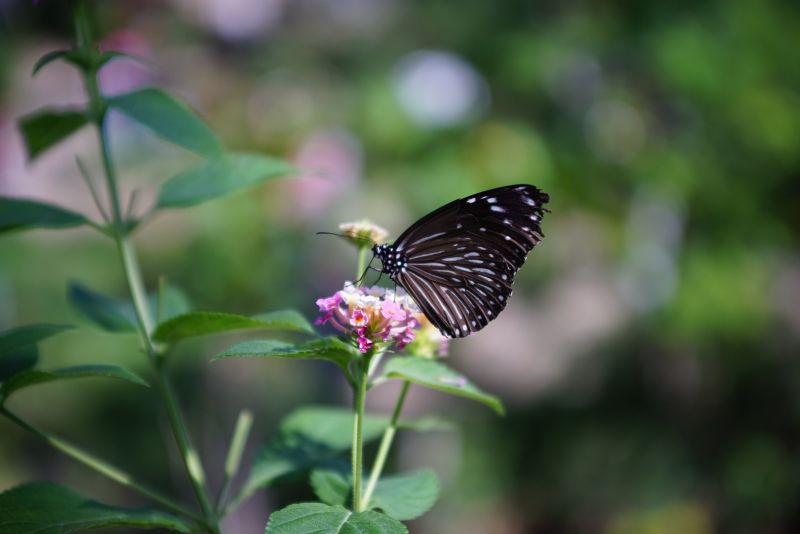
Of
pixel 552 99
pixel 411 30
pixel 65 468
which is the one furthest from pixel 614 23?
pixel 65 468

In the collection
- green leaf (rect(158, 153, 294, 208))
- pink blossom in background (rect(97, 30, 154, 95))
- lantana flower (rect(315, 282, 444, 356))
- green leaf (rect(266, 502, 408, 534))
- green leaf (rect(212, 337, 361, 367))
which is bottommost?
green leaf (rect(266, 502, 408, 534))

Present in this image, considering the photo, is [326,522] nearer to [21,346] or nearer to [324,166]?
[21,346]

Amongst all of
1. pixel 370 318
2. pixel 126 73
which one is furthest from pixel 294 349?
pixel 126 73

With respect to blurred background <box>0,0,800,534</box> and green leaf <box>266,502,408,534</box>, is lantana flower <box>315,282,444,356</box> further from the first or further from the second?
blurred background <box>0,0,800,534</box>

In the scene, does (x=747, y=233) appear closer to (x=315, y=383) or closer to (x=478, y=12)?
(x=478, y=12)

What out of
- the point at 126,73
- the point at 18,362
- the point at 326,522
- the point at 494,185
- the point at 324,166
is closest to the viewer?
the point at 326,522

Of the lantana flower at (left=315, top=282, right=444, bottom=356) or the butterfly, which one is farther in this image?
the butterfly

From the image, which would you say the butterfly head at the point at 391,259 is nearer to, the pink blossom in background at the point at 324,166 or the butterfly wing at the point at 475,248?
the butterfly wing at the point at 475,248

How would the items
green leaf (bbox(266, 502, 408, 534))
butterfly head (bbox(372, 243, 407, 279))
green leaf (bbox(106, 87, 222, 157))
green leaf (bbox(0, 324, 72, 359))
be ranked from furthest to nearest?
1. butterfly head (bbox(372, 243, 407, 279))
2. green leaf (bbox(106, 87, 222, 157))
3. green leaf (bbox(0, 324, 72, 359))
4. green leaf (bbox(266, 502, 408, 534))

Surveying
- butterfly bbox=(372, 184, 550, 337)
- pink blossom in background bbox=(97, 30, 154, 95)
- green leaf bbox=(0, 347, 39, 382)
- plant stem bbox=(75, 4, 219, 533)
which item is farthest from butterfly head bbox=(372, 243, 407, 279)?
pink blossom in background bbox=(97, 30, 154, 95)
